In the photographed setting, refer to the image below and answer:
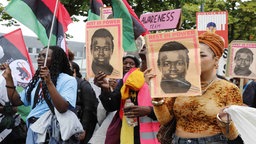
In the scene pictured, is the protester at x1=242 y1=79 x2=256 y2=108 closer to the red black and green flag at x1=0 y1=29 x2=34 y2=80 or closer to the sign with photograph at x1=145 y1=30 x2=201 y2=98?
the red black and green flag at x1=0 y1=29 x2=34 y2=80

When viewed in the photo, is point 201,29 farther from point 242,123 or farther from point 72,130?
point 242,123

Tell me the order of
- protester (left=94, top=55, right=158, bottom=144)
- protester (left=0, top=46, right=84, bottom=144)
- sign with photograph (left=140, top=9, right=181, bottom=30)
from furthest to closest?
sign with photograph (left=140, top=9, right=181, bottom=30) → protester (left=94, top=55, right=158, bottom=144) → protester (left=0, top=46, right=84, bottom=144)

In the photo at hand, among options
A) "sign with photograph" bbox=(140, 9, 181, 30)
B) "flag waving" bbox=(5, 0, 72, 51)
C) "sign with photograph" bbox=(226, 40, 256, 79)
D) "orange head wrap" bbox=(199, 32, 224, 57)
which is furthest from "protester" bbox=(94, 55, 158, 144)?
"sign with photograph" bbox=(140, 9, 181, 30)

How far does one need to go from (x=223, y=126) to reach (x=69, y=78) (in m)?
1.68

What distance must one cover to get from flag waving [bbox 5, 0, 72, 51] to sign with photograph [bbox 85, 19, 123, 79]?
1.04 meters

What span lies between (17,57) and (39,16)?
0.85m

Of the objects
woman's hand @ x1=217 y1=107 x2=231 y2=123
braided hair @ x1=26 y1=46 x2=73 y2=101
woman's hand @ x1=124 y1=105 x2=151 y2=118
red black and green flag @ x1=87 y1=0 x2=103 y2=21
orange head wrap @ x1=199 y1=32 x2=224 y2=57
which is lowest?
woman's hand @ x1=124 y1=105 x2=151 y2=118

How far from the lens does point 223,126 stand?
3160 mm

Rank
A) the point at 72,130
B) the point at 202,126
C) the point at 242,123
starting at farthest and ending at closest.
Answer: the point at 72,130 < the point at 202,126 < the point at 242,123

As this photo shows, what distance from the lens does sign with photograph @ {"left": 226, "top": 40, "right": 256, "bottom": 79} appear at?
6.86 meters

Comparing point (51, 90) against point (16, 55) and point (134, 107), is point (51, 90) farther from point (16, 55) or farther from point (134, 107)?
point (16, 55)

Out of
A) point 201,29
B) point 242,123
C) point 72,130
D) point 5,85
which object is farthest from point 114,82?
point 201,29

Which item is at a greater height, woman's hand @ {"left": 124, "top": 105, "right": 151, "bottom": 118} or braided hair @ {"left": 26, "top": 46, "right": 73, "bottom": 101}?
braided hair @ {"left": 26, "top": 46, "right": 73, "bottom": 101}

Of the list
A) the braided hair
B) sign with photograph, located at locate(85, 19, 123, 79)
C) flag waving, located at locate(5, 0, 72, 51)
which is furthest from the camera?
flag waving, located at locate(5, 0, 72, 51)
